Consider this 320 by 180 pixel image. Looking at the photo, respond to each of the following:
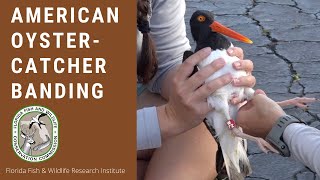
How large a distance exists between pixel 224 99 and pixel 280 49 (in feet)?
6.13

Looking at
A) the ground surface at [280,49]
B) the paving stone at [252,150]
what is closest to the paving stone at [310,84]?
the ground surface at [280,49]

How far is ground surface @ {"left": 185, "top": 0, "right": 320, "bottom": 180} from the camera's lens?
7.78ft

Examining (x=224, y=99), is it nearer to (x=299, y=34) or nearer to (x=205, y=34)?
(x=205, y=34)

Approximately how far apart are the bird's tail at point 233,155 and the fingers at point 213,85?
5.0 inches

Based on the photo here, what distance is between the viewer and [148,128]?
166 cm

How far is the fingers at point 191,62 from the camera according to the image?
5.21ft

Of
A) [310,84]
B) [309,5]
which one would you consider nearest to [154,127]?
[310,84]

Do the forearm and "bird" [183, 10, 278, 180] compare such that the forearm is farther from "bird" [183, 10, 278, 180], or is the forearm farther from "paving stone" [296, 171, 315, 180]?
"paving stone" [296, 171, 315, 180]

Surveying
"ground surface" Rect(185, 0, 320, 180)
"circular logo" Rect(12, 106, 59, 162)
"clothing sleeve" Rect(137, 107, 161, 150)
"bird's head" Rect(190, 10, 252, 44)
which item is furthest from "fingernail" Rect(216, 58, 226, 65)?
"ground surface" Rect(185, 0, 320, 180)

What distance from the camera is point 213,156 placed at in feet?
5.73

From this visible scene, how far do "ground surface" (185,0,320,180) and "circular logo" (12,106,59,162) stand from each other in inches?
41.1

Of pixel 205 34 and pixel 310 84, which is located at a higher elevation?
pixel 205 34

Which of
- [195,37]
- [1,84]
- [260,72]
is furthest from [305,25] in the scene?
[1,84]

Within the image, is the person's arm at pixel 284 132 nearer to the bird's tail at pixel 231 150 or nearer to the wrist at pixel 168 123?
the bird's tail at pixel 231 150
